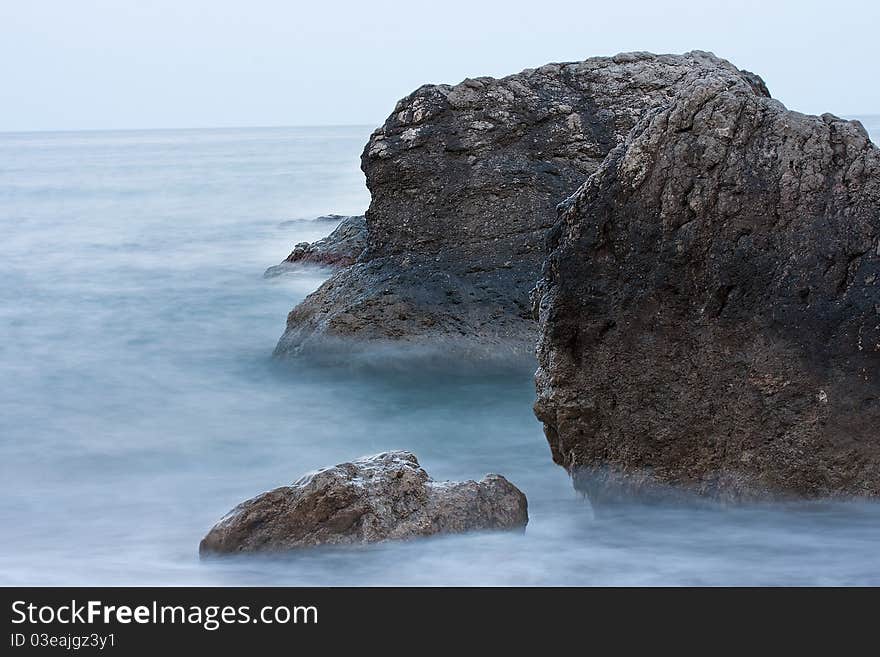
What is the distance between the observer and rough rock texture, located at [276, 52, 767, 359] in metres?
7.15

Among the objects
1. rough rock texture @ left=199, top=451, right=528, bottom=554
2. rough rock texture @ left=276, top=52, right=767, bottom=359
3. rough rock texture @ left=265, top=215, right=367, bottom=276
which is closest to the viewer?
rough rock texture @ left=199, top=451, right=528, bottom=554

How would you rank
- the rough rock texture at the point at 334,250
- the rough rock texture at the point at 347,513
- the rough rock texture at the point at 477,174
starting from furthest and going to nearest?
the rough rock texture at the point at 334,250 → the rough rock texture at the point at 477,174 → the rough rock texture at the point at 347,513

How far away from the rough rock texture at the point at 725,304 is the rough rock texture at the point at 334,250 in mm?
7076

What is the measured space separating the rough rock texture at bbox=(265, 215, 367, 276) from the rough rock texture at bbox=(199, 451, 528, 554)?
728 cm

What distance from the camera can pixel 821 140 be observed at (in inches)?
168

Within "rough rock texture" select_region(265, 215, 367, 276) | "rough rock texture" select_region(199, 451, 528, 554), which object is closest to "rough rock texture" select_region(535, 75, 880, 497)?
"rough rock texture" select_region(199, 451, 528, 554)

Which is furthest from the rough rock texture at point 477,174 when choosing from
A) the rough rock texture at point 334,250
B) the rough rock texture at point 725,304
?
the rough rock texture at point 334,250

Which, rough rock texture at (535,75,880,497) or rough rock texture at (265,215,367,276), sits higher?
A: rough rock texture at (535,75,880,497)

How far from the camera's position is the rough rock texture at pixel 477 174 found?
7.15 meters

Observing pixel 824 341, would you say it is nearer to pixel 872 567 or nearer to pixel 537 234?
pixel 872 567

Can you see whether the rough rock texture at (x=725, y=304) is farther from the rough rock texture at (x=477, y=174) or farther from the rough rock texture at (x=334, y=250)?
the rough rock texture at (x=334, y=250)

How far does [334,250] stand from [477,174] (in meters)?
4.55

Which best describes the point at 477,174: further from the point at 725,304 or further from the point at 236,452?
the point at 725,304

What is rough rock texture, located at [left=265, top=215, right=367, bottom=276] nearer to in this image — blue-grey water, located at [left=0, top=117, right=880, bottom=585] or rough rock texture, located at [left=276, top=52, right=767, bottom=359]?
blue-grey water, located at [left=0, top=117, right=880, bottom=585]
